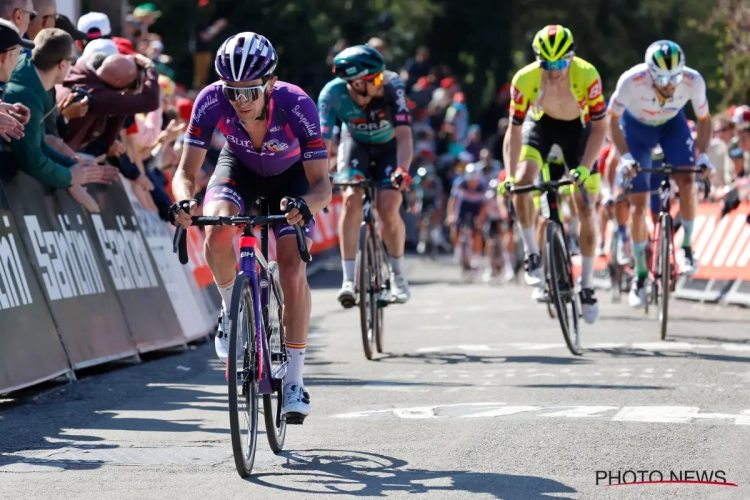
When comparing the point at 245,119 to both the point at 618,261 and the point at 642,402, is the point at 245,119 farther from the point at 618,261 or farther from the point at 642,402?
the point at 618,261

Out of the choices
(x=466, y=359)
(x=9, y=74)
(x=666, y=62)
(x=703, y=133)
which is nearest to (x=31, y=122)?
(x=9, y=74)

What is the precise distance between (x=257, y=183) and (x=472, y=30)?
33.9 metres

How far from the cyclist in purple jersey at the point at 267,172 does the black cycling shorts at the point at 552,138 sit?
525 centimetres

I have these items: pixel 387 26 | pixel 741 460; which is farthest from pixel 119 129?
pixel 387 26

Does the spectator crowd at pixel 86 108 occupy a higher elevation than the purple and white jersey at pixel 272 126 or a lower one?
higher

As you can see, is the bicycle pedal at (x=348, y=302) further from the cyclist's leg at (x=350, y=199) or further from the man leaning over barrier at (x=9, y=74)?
the man leaning over barrier at (x=9, y=74)

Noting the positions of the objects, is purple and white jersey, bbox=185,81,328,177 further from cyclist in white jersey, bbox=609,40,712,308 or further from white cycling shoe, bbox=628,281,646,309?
white cycling shoe, bbox=628,281,646,309

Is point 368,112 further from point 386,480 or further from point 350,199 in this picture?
point 386,480

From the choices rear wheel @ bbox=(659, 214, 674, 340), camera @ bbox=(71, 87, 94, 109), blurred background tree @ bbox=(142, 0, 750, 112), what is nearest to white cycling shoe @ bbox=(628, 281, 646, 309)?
rear wheel @ bbox=(659, 214, 674, 340)

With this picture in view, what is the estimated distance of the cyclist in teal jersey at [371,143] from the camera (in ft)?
41.4

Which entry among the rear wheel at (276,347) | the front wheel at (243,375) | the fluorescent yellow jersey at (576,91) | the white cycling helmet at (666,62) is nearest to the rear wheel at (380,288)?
the fluorescent yellow jersey at (576,91)

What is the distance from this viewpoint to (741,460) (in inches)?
279

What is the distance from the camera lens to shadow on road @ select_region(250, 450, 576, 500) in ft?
21.5

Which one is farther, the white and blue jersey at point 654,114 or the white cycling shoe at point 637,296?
the white cycling shoe at point 637,296
